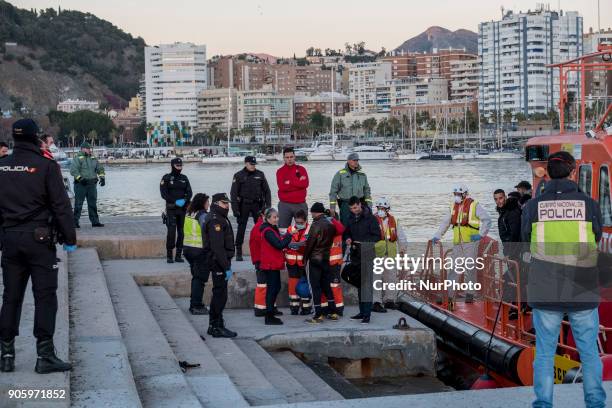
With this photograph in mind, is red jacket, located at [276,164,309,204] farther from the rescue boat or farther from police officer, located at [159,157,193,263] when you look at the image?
the rescue boat

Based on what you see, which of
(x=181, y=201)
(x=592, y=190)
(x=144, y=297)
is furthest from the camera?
(x=181, y=201)

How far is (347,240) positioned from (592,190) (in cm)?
330

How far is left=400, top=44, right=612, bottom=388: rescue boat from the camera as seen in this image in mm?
10352

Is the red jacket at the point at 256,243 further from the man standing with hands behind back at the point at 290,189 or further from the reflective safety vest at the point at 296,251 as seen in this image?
Result: the man standing with hands behind back at the point at 290,189

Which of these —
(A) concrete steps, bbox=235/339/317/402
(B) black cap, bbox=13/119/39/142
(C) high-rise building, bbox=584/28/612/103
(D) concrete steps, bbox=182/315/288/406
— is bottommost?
(A) concrete steps, bbox=235/339/317/402

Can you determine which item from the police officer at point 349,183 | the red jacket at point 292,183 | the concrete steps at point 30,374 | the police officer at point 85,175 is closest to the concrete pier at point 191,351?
the concrete steps at point 30,374

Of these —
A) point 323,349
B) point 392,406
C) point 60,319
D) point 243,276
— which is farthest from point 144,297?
point 392,406

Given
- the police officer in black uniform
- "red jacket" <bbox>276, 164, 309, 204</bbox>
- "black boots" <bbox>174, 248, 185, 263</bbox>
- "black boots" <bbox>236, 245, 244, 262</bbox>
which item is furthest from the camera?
"black boots" <bbox>236, 245, 244, 262</bbox>

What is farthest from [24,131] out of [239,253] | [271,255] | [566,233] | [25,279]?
[239,253]

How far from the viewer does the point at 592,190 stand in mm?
10734

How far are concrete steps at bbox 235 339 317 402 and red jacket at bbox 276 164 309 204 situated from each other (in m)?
3.61

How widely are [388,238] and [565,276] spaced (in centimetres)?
707

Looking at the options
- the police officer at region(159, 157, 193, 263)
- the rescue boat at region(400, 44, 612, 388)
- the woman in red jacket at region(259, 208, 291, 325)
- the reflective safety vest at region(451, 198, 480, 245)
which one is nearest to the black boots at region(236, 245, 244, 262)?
the police officer at region(159, 157, 193, 263)

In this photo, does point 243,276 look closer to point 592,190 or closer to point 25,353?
point 592,190
